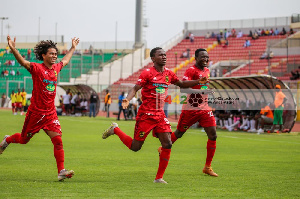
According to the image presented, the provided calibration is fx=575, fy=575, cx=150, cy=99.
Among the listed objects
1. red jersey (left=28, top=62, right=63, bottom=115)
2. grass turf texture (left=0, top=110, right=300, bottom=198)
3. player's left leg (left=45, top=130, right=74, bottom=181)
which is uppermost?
red jersey (left=28, top=62, right=63, bottom=115)

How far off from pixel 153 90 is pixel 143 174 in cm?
178

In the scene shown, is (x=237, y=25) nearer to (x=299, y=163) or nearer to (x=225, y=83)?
(x=225, y=83)

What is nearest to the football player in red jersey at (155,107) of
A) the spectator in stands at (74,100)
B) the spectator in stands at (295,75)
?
the spectator in stands at (295,75)

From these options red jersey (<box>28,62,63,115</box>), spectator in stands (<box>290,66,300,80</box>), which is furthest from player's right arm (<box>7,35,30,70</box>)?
spectator in stands (<box>290,66,300,80</box>)

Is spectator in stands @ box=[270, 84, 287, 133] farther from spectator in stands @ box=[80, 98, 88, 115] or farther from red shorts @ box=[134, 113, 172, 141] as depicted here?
spectator in stands @ box=[80, 98, 88, 115]

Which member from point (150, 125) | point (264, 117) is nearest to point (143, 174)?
point (150, 125)

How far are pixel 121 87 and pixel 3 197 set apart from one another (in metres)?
44.9

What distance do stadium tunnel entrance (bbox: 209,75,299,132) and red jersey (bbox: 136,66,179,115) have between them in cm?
1645

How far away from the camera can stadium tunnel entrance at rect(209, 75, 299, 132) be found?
88.2ft

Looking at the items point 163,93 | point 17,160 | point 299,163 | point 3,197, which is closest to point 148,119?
point 163,93

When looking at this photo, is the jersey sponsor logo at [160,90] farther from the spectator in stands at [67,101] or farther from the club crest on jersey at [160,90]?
the spectator in stands at [67,101]

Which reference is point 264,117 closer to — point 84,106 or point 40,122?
point 40,122

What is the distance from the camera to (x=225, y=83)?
29984 millimetres

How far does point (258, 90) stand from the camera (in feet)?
92.5
